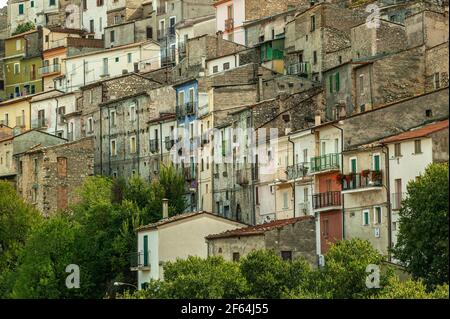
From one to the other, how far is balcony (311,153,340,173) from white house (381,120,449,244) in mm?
5306

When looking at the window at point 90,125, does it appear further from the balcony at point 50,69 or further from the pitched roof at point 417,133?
the pitched roof at point 417,133

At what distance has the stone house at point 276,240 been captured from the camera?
8362 cm

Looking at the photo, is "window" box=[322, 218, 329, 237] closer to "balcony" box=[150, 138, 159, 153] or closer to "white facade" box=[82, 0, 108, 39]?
"balcony" box=[150, 138, 159, 153]

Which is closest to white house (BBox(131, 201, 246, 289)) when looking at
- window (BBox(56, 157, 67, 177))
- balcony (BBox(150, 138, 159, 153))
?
balcony (BBox(150, 138, 159, 153))

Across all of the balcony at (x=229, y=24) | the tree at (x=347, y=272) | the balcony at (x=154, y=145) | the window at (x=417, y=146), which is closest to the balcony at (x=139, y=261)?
the window at (x=417, y=146)

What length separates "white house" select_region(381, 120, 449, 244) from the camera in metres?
74.9

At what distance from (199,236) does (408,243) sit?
20649 mm

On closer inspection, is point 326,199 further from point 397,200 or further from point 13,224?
point 13,224

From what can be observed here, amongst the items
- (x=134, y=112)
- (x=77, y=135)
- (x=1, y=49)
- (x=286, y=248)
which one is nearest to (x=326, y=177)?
(x=286, y=248)

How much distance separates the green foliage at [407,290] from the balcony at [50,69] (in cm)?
8133

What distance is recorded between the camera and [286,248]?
84125mm

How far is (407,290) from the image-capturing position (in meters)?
63.3

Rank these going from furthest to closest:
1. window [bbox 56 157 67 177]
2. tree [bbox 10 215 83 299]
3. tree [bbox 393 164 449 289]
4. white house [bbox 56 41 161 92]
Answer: white house [bbox 56 41 161 92] → window [bbox 56 157 67 177] → tree [bbox 10 215 83 299] → tree [bbox 393 164 449 289]

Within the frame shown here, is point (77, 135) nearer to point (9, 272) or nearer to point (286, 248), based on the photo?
point (9, 272)
